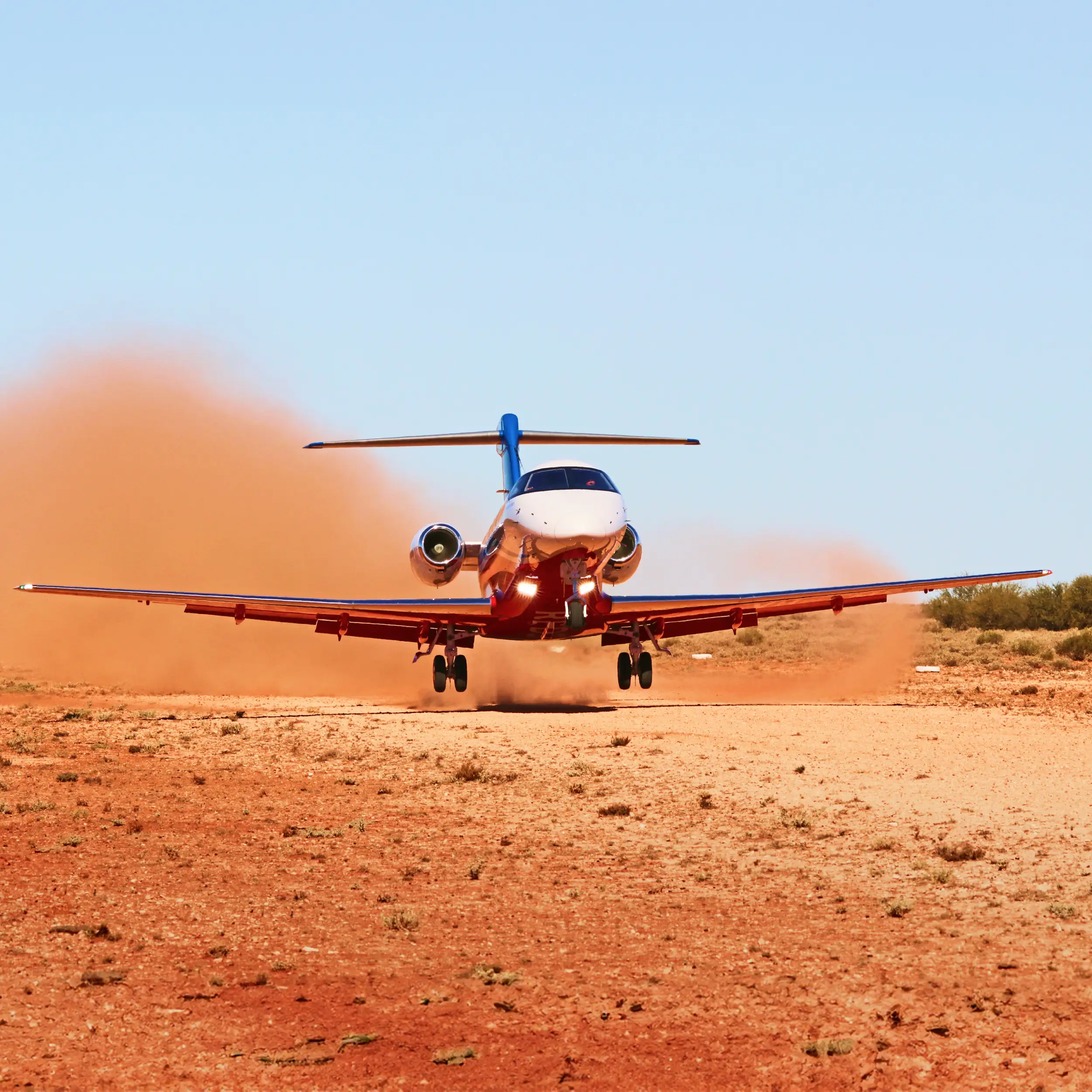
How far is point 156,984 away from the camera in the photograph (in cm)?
784

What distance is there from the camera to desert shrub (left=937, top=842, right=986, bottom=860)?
10875 millimetres

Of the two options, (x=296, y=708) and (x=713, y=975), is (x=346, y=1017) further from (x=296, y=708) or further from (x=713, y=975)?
(x=296, y=708)

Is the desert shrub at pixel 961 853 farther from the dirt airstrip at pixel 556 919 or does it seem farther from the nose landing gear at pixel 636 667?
the nose landing gear at pixel 636 667

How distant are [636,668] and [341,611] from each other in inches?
258

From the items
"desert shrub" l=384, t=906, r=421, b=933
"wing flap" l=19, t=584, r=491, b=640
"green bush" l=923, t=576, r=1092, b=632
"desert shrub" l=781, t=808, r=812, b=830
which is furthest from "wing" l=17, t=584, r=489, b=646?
"green bush" l=923, t=576, r=1092, b=632

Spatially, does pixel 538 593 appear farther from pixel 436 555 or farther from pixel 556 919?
pixel 556 919

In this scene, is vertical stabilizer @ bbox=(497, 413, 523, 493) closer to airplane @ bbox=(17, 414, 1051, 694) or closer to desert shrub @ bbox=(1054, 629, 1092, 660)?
airplane @ bbox=(17, 414, 1051, 694)

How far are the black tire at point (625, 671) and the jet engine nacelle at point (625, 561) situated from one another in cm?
242

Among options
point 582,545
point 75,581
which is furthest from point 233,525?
point 582,545

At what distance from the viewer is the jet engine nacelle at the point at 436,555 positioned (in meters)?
28.4

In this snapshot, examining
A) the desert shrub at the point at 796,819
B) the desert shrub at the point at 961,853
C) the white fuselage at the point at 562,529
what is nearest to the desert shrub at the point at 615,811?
the desert shrub at the point at 796,819

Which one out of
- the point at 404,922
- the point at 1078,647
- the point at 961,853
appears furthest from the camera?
the point at 1078,647

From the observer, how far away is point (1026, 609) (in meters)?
69.0

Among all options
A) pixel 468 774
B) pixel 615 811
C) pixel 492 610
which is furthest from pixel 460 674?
pixel 615 811
